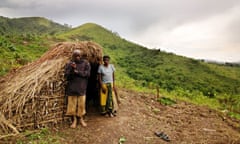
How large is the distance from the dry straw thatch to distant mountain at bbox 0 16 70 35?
50.7 metres

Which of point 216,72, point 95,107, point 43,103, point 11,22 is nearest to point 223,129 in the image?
point 95,107

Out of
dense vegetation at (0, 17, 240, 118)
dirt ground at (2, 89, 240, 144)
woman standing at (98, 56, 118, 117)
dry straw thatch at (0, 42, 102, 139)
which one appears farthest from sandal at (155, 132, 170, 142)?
dense vegetation at (0, 17, 240, 118)

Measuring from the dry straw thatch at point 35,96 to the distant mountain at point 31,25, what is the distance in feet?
166

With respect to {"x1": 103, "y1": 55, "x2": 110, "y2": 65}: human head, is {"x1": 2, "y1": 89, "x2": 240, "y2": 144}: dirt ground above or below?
below

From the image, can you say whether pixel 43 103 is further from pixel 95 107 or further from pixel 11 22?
pixel 11 22

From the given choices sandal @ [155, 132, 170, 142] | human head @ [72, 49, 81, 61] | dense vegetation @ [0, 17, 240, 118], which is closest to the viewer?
human head @ [72, 49, 81, 61]

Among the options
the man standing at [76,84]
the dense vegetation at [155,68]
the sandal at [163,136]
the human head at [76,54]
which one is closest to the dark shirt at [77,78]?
the man standing at [76,84]

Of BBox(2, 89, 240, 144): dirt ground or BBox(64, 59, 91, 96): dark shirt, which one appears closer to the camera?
BBox(2, 89, 240, 144): dirt ground

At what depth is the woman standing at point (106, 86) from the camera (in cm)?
628

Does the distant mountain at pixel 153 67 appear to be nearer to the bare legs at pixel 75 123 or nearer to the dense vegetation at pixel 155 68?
the dense vegetation at pixel 155 68

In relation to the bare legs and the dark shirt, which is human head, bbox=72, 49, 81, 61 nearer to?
the dark shirt

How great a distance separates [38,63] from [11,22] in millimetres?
60049

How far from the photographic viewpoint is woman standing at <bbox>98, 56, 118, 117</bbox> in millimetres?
6277

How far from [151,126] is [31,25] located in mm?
63916
